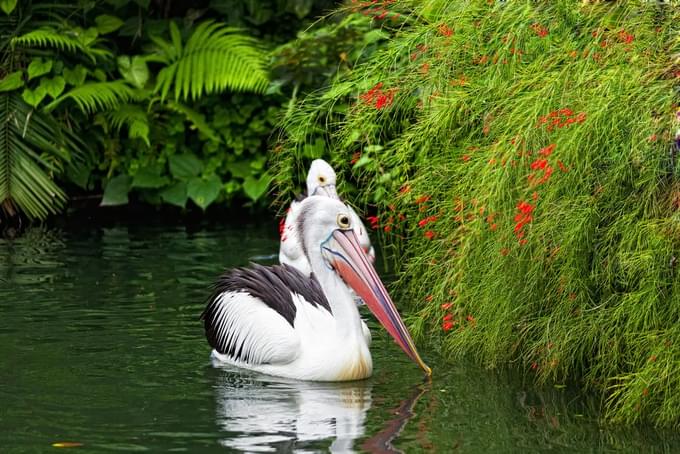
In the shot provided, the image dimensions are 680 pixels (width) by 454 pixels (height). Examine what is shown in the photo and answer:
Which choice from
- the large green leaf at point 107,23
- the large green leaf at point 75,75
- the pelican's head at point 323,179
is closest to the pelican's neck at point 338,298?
the pelican's head at point 323,179

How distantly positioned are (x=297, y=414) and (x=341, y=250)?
51.0 inches

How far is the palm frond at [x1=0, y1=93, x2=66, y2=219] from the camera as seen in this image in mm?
14211

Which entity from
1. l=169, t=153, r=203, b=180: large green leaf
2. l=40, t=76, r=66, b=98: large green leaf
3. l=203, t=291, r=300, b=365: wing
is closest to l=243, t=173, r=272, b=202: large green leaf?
l=169, t=153, r=203, b=180: large green leaf

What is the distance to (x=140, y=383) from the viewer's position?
7.87m

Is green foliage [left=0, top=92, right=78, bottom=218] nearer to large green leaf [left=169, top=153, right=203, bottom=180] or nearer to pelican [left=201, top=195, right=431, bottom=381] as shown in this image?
large green leaf [left=169, top=153, right=203, bottom=180]

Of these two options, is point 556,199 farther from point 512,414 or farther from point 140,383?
point 140,383

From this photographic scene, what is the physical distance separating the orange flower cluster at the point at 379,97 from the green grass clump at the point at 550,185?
0.02m

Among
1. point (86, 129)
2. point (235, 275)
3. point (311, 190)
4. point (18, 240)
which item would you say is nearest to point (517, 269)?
point (235, 275)

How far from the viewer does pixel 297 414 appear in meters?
7.28

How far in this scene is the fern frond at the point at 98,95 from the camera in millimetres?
14672

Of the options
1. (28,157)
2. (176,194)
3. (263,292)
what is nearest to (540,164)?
(263,292)

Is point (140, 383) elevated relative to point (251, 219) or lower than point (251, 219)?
lower

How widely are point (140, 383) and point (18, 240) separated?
5711 mm

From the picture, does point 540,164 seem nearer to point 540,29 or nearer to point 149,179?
point 540,29
